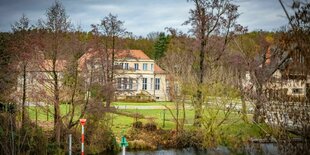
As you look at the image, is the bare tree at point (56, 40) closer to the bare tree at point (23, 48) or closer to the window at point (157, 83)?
the bare tree at point (23, 48)

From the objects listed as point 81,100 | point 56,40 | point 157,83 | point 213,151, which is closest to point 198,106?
point 213,151

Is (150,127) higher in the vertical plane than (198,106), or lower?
lower

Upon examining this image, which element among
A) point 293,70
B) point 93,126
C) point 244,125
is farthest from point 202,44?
point 293,70

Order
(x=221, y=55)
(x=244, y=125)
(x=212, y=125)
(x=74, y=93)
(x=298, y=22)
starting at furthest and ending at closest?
(x=221, y=55) < (x=244, y=125) < (x=212, y=125) < (x=74, y=93) < (x=298, y=22)

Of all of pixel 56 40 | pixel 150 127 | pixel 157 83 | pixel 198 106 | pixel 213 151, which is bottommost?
pixel 213 151

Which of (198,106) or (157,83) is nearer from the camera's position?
(198,106)

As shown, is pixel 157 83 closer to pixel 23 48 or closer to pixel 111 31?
pixel 111 31

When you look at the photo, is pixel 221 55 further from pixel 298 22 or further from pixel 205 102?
pixel 298 22

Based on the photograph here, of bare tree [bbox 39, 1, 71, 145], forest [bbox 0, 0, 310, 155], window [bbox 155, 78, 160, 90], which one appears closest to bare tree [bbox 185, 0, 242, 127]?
forest [bbox 0, 0, 310, 155]

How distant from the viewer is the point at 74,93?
1902cm

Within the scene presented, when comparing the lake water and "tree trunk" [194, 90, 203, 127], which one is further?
"tree trunk" [194, 90, 203, 127]

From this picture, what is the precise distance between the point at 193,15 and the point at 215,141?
30.1 ft

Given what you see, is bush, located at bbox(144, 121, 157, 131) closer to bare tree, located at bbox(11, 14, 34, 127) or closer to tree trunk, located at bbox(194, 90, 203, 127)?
tree trunk, located at bbox(194, 90, 203, 127)

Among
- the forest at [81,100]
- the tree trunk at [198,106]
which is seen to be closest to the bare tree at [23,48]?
the forest at [81,100]
